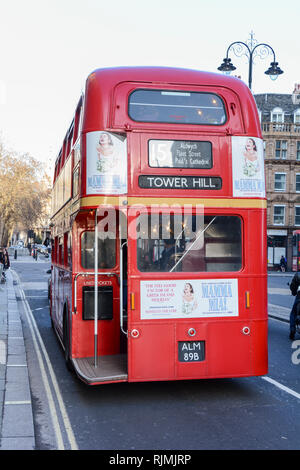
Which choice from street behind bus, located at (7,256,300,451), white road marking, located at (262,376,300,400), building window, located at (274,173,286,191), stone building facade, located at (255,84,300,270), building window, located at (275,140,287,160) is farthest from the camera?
building window, located at (275,140,287,160)

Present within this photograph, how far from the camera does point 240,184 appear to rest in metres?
7.02

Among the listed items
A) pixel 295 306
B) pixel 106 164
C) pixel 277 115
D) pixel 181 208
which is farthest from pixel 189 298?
pixel 277 115

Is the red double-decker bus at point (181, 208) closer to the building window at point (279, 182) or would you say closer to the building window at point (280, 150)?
the building window at point (279, 182)

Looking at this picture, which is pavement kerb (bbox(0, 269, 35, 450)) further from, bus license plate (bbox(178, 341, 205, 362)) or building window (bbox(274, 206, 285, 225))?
building window (bbox(274, 206, 285, 225))

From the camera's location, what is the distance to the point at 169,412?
6582mm

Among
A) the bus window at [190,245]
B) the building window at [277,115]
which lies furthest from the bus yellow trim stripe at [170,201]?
the building window at [277,115]

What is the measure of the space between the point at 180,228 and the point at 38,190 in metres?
72.3

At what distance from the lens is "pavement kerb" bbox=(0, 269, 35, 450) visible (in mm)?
5391

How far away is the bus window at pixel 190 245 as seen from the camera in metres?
6.86

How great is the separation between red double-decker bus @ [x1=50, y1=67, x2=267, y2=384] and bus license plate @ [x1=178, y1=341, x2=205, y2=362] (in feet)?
0.04

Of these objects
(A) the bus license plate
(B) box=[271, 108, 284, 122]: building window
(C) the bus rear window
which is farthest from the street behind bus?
(B) box=[271, 108, 284, 122]: building window

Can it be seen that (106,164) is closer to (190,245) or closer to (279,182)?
(190,245)

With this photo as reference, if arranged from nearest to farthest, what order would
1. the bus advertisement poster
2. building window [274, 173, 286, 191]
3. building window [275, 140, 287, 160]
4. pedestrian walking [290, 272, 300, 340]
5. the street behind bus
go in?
the street behind bus
the bus advertisement poster
pedestrian walking [290, 272, 300, 340]
building window [274, 173, 286, 191]
building window [275, 140, 287, 160]

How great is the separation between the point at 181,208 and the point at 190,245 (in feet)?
1.61
